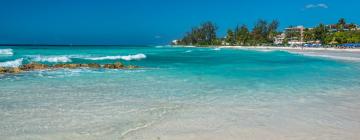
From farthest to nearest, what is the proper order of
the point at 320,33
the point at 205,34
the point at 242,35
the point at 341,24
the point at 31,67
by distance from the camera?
the point at 205,34 < the point at 242,35 < the point at 341,24 < the point at 320,33 < the point at 31,67

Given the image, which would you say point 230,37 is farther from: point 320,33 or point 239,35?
point 320,33

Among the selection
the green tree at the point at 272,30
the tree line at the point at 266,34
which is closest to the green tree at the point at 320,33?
the tree line at the point at 266,34

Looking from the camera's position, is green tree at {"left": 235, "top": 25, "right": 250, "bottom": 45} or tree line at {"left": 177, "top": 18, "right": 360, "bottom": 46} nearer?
tree line at {"left": 177, "top": 18, "right": 360, "bottom": 46}

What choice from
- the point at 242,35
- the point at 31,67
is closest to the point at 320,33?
the point at 242,35

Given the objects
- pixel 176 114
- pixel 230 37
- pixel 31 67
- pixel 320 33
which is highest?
pixel 230 37

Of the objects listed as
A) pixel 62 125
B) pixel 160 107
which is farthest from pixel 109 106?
pixel 62 125

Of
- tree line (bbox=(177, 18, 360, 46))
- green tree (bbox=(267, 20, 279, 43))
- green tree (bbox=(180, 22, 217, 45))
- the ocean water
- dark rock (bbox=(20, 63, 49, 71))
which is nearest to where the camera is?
the ocean water

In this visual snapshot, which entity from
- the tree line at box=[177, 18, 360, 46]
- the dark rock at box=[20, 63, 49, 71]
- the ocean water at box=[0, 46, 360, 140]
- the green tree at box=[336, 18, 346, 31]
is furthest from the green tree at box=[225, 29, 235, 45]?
the ocean water at box=[0, 46, 360, 140]

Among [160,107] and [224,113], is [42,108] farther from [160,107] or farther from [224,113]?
[224,113]

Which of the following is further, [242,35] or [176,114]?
[242,35]

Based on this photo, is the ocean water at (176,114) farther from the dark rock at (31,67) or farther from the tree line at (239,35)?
the tree line at (239,35)

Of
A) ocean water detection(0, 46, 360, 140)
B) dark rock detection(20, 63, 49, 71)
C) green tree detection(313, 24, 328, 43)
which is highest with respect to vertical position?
green tree detection(313, 24, 328, 43)

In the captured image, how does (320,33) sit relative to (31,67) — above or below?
above

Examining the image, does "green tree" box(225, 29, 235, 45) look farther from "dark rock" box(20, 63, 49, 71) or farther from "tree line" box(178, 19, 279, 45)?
"dark rock" box(20, 63, 49, 71)
